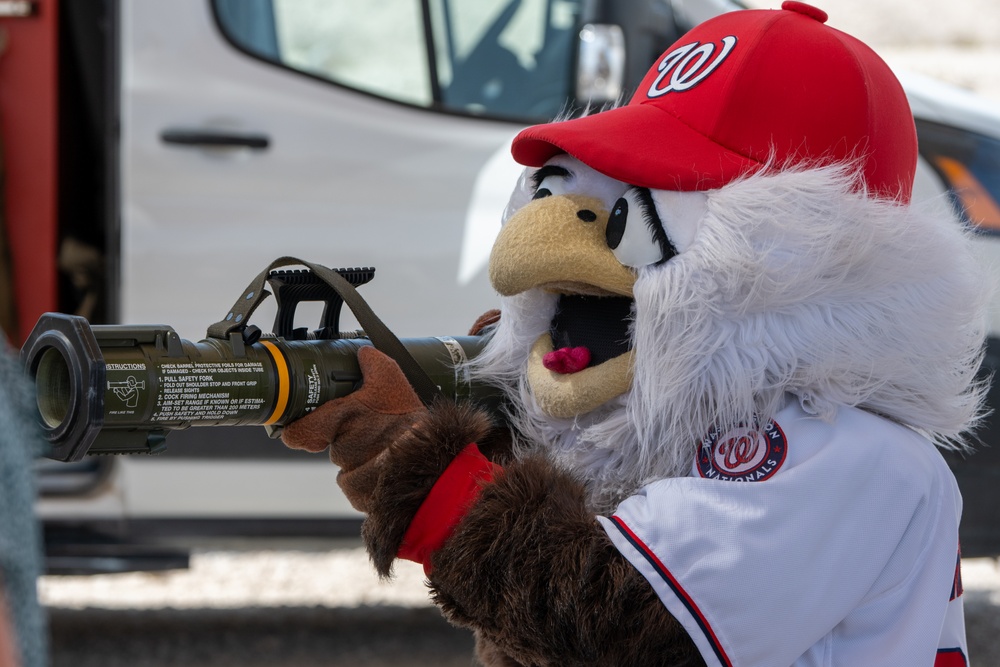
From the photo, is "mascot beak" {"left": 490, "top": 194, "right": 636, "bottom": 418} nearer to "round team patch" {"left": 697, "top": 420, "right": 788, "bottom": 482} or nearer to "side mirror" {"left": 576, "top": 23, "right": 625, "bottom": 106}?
"round team patch" {"left": 697, "top": 420, "right": 788, "bottom": 482}

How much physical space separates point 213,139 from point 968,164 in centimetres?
179

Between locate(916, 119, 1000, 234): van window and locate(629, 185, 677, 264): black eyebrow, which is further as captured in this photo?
locate(916, 119, 1000, 234): van window

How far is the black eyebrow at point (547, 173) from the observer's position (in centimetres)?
135

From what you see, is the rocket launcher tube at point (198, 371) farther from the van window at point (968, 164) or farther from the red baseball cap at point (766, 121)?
the van window at point (968, 164)

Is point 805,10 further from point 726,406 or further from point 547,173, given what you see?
point 726,406

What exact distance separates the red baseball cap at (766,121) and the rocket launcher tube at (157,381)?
1.27ft

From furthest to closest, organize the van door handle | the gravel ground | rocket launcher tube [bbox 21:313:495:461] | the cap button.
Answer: the gravel ground
the van door handle
the cap button
rocket launcher tube [bbox 21:313:495:461]

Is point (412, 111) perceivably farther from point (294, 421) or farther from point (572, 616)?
point (572, 616)

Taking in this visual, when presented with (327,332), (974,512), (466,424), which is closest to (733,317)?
(466,424)

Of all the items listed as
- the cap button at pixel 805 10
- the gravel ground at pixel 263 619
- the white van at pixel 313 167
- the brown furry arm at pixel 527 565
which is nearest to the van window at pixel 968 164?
the white van at pixel 313 167

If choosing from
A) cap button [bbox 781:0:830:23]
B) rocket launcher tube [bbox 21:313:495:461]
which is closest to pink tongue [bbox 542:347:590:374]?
rocket launcher tube [bbox 21:313:495:461]

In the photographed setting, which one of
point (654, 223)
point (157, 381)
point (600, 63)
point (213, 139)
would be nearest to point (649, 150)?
point (654, 223)

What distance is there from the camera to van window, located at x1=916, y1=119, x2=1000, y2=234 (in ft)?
8.80

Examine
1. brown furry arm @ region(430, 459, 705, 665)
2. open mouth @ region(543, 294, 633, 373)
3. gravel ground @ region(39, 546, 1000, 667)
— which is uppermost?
open mouth @ region(543, 294, 633, 373)
